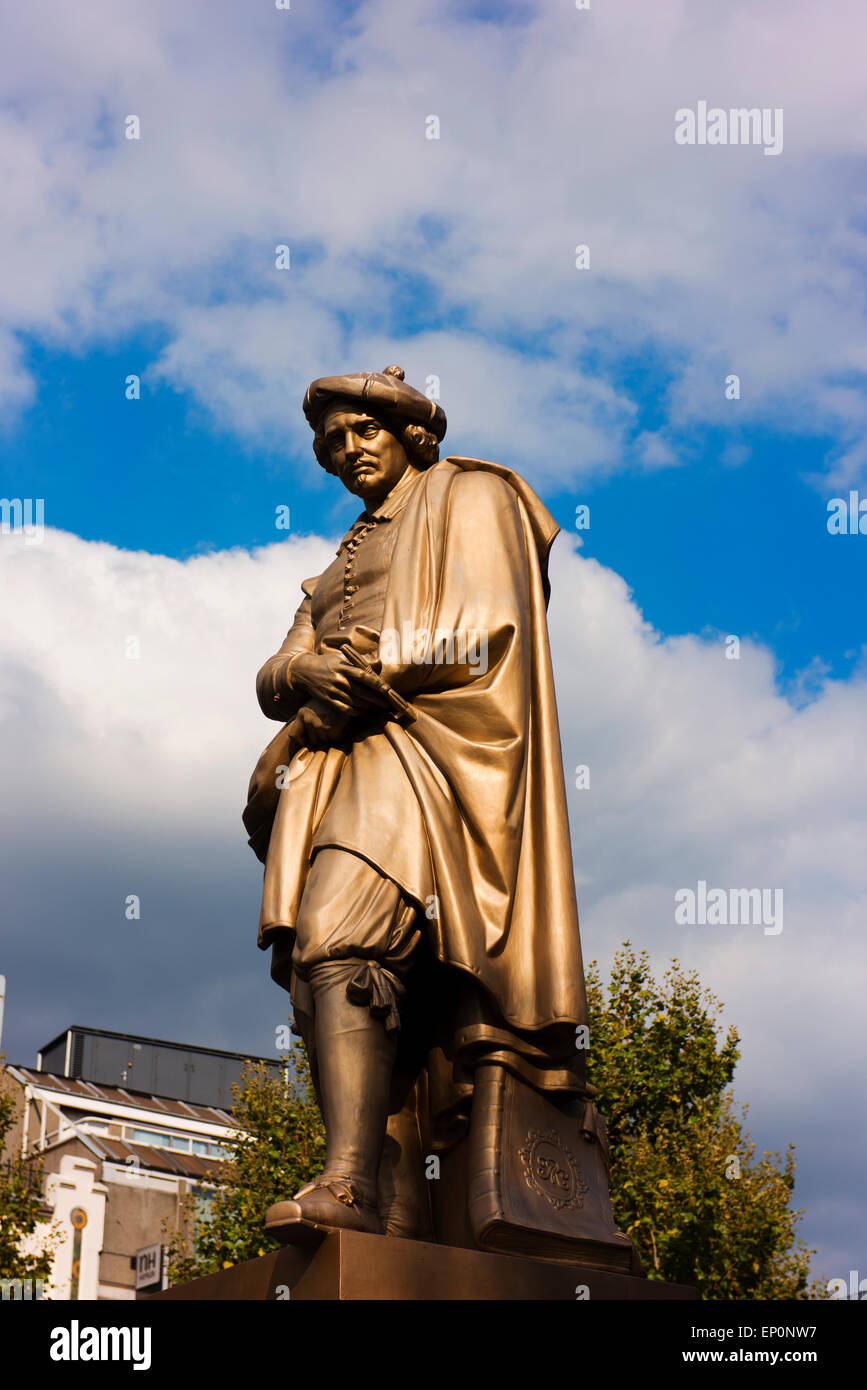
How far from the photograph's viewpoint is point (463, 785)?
6.30 metres

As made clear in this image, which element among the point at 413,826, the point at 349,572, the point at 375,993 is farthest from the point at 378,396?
the point at 375,993

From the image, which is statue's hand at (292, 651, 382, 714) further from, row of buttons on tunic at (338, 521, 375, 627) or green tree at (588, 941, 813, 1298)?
green tree at (588, 941, 813, 1298)

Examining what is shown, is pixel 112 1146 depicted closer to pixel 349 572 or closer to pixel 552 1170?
pixel 349 572

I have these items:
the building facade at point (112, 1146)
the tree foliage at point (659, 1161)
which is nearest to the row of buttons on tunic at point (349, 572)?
the tree foliage at point (659, 1161)

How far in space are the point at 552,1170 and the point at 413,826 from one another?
144cm

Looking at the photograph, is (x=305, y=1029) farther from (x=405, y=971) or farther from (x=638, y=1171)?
(x=638, y=1171)

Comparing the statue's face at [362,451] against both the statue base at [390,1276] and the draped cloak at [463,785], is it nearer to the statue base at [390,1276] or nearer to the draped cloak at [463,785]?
the draped cloak at [463,785]

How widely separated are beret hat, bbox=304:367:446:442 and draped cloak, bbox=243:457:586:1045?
422mm

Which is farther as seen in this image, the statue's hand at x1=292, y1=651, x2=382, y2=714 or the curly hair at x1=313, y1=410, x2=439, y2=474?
the curly hair at x1=313, y1=410, x2=439, y2=474

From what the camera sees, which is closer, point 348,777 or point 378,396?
point 348,777

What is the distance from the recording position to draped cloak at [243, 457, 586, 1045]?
599 centimetres

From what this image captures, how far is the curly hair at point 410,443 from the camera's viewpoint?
7418 millimetres

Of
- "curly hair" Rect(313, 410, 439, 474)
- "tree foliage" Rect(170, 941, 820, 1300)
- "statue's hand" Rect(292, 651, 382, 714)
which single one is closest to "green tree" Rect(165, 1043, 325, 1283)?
"tree foliage" Rect(170, 941, 820, 1300)

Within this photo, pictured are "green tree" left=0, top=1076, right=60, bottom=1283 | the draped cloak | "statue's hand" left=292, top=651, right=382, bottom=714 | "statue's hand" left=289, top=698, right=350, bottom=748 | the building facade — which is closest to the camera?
the draped cloak
